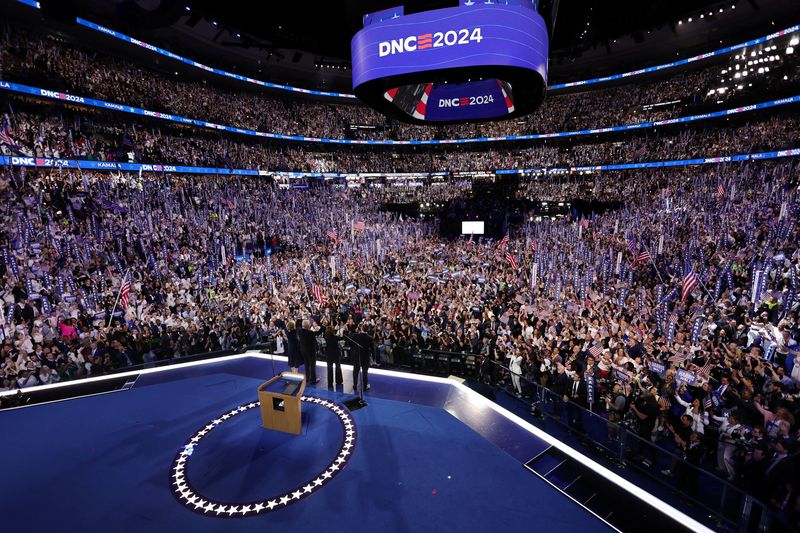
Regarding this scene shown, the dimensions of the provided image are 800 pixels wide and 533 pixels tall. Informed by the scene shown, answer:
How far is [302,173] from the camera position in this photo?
36.8 m

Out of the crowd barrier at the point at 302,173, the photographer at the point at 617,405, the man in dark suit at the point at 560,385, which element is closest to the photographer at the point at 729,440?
the photographer at the point at 617,405

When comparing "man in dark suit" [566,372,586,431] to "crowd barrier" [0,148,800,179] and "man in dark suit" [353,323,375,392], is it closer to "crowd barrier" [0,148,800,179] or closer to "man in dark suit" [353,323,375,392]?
"man in dark suit" [353,323,375,392]

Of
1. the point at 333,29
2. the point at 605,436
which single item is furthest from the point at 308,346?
the point at 333,29

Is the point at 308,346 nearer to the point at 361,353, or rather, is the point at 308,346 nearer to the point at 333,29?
the point at 361,353

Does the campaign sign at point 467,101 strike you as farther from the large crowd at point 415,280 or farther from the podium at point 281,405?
the podium at point 281,405

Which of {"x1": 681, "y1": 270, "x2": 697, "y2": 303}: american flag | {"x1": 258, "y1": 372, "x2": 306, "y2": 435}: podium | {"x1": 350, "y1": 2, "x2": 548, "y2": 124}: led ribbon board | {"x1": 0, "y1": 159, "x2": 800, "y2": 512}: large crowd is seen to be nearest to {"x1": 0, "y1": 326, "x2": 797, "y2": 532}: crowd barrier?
{"x1": 0, "y1": 159, "x2": 800, "y2": 512}: large crowd

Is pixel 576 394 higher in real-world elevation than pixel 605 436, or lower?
higher

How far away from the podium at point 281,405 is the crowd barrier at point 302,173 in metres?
18.8

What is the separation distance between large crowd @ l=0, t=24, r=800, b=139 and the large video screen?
34.1ft

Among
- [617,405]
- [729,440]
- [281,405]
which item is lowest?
[617,405]

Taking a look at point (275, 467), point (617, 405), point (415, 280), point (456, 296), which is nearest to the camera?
point (275, 467)

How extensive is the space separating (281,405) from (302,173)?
33434 mm

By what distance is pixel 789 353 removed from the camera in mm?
7391

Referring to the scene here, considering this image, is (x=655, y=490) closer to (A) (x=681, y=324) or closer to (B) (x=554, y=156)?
(A) (x=681, y=324)
